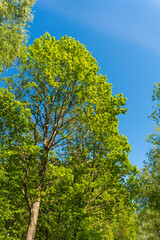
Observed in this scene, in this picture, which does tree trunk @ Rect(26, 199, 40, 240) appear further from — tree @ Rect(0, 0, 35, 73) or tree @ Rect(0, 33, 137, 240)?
tree @ Rect(0, 0, 35, 73)

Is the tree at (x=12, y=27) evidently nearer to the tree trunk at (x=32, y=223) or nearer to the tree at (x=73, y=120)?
the tree at (x=73, y=120)

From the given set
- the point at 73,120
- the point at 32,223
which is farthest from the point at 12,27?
the point at 32,223

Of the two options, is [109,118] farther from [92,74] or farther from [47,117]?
[47,117]

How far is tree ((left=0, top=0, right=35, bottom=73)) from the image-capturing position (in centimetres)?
1373

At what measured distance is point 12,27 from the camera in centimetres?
1481

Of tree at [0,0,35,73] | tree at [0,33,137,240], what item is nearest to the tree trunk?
tree at [0,33,137,240]

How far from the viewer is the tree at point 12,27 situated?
13727mm

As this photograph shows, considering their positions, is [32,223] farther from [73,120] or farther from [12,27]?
[12,27]

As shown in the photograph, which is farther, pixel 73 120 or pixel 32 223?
pixel 73 120

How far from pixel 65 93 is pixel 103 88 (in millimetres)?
3497

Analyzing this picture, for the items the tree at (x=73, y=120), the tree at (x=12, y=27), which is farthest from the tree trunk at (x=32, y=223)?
the tree at (x=12, y=27)

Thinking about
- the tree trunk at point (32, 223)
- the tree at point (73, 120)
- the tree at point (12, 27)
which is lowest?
the tree trunk at point (32, 223)

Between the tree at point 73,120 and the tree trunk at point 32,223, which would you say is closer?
the tree trunk at point 32,223

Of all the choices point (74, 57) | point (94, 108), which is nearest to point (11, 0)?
point (74, 57)
